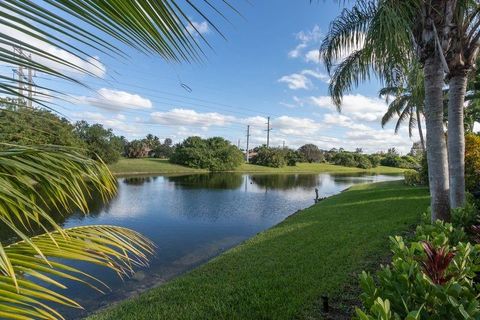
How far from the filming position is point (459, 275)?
2.52 meters

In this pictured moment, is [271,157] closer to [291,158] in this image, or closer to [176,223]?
[291,158]

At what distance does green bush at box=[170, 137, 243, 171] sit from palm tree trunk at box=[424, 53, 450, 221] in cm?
5377

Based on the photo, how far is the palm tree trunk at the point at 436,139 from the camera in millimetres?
5949

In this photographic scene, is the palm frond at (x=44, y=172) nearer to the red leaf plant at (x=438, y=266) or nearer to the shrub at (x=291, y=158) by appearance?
the red leaf plant at (x=438, y=266)

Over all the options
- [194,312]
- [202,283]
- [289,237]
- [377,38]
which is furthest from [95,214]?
[377,38]

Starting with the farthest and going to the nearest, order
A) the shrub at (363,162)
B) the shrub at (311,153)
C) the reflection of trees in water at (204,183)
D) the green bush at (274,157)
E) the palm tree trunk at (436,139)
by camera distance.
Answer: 1. the shrub at (311,153)
2. the shrub at (363,162)
3. the green bush at (274,157)
4. the reflection of trees in water at (204,183)
5. the palm tree trunk at (436,139)

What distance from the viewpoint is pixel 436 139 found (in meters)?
5.95

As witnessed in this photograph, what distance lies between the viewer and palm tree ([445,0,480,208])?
6.28m

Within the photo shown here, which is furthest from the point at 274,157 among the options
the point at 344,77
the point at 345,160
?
the point at 344,77

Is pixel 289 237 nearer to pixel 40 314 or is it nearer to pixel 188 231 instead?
pixel 188 231

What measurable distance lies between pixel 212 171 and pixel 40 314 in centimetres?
5753

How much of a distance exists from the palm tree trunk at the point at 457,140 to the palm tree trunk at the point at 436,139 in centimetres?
43

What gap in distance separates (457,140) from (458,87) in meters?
1.00

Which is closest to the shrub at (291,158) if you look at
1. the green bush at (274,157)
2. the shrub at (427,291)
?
the green bush at (274,157)
